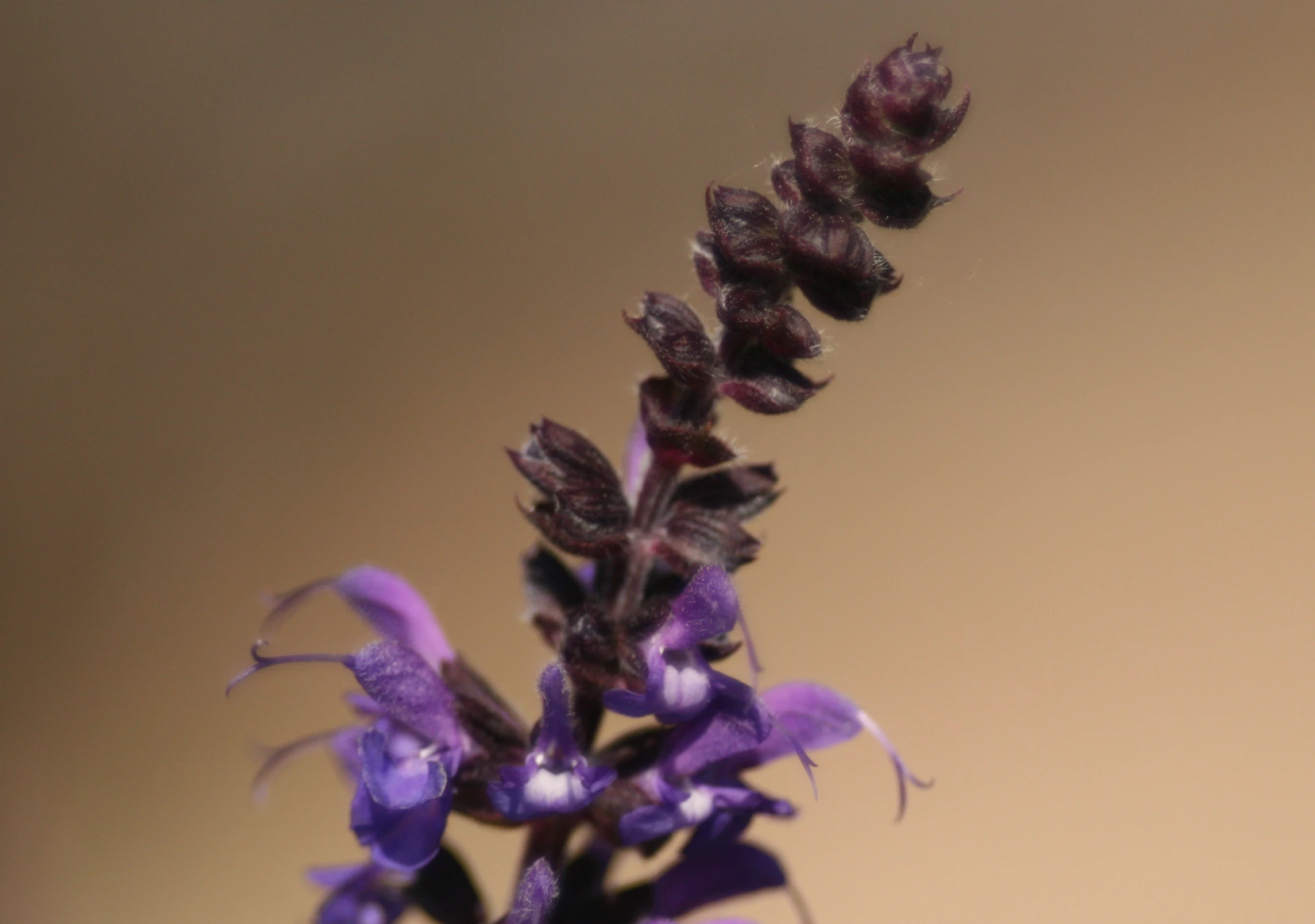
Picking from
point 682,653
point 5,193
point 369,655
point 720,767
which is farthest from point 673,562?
point 5,193

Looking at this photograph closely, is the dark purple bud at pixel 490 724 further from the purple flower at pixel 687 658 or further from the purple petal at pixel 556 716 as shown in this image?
the purple flower at pixel 687 658

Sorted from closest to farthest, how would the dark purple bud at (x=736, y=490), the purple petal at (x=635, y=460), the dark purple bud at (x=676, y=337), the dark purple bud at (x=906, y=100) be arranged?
1. the dark purple bud at (x=906, y=100)
2. the dark purple bud at (x=676, y=337)
3. the dark purple bud at (x=736, y=490)
4. the purple petal at (x=635, y=460)

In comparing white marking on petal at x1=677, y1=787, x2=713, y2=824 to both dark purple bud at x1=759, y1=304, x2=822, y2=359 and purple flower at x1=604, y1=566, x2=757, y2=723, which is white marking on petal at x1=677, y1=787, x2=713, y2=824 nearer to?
purple flower at x1=604, y1=566, x2=757, y2=723

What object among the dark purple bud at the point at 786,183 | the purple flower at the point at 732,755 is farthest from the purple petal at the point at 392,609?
the dark purple bud at the point at 786,183

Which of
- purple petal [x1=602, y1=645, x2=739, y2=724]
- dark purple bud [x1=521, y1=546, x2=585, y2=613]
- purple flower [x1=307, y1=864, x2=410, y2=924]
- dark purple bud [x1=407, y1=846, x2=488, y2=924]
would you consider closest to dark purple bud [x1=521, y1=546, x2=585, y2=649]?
dark purple bud [x1=521, y1=546, x2=585, y2=613]

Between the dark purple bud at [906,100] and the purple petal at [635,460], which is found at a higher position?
the dark purple bud at [906,100]

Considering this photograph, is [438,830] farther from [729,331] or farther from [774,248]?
[774,248]

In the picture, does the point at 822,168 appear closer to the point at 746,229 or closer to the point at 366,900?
the point at 746,229

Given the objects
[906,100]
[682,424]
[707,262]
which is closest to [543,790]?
[682,424]
